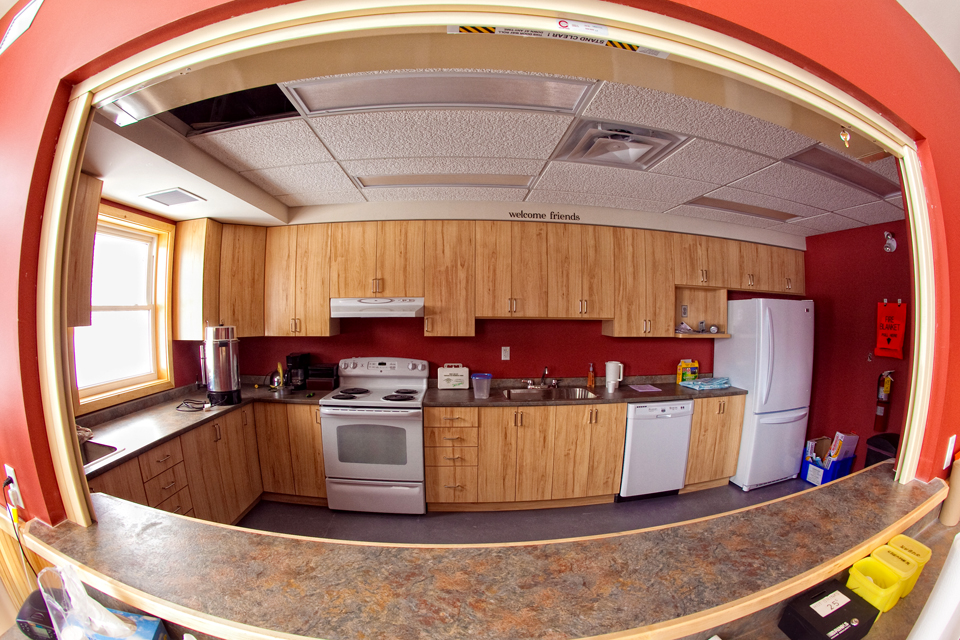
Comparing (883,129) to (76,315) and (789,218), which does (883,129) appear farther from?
(76,315)

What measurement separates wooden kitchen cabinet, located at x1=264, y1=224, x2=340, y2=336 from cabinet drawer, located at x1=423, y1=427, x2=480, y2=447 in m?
1.35

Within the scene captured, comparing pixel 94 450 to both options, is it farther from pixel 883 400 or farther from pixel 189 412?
pixel 883 400

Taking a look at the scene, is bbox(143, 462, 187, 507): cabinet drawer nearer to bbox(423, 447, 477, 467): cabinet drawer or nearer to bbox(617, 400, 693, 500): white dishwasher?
bbox(423, 447, 477, 467): cabinet drawer

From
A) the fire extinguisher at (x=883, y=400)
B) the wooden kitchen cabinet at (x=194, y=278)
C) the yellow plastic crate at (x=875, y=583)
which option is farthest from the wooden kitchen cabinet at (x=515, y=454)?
the fire extinguisher at (x=883, y=400)

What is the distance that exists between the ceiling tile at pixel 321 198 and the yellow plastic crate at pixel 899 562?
321 centimetres

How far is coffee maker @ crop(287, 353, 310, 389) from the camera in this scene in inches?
111

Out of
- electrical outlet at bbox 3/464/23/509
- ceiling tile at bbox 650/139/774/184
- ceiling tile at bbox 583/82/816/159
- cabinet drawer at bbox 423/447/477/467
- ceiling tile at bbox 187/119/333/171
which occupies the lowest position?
cabinet drawer at bbox 423/447/477/467

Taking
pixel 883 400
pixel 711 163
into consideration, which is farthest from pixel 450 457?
pixel 883 400

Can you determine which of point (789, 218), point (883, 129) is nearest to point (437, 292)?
point (883, 129)

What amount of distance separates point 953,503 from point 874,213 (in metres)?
2.81

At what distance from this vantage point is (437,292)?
2.76 meters

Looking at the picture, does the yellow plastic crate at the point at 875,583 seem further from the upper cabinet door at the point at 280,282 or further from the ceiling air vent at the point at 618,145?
the upper cabinet door at the point at 280,282

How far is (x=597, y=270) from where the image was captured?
291 centimetres

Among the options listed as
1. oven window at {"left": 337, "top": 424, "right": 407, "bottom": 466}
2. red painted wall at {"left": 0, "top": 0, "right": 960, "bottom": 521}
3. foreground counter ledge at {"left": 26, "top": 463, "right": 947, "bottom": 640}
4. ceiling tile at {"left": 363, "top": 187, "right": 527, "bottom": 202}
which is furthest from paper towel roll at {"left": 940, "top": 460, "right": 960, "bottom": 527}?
oven window at {"left": 337, "top": 424, "right": 407, "bottom": 466}
